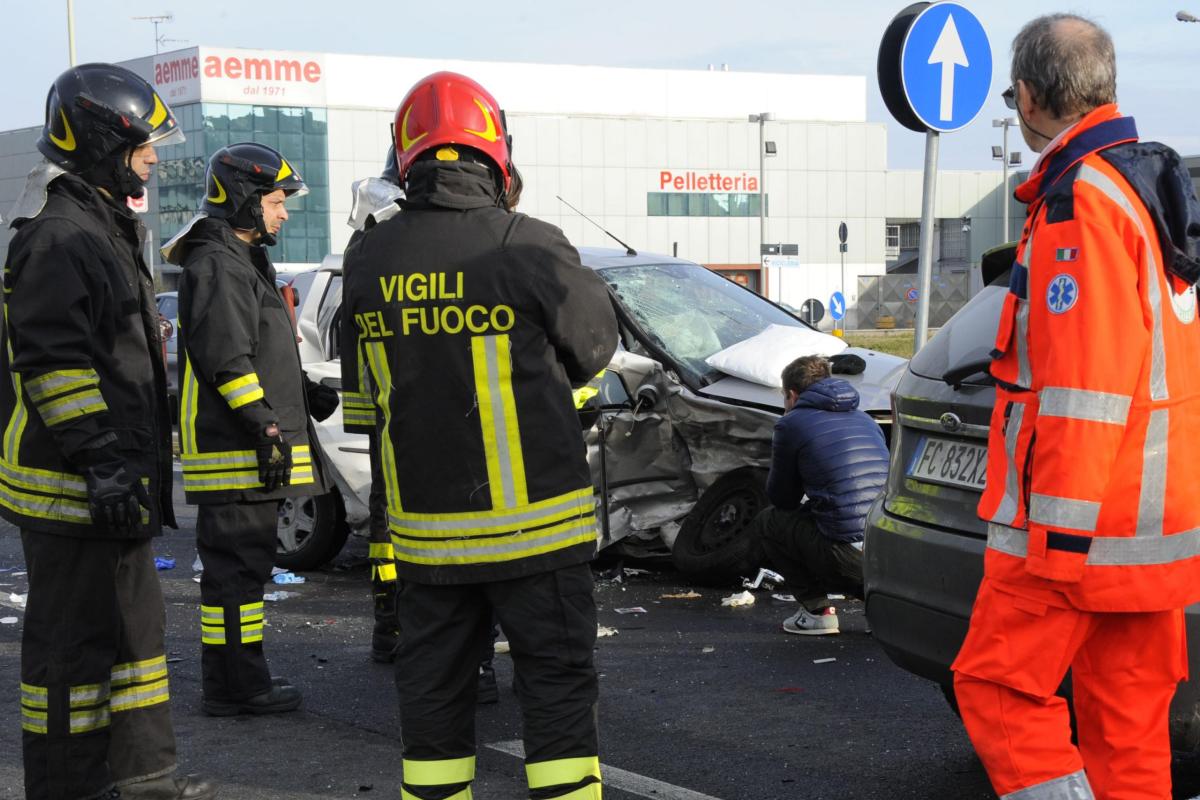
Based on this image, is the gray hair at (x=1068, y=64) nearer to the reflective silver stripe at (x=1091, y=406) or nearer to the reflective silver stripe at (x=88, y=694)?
the reflective silver stripe at (x=1091, y=406)

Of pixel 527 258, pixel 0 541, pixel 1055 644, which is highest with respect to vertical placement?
pixel 527 258

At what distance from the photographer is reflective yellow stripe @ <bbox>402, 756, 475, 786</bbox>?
329cm

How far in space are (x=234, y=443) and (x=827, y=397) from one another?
2466 mm

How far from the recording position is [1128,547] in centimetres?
293

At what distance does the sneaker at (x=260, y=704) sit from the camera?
17.2ft

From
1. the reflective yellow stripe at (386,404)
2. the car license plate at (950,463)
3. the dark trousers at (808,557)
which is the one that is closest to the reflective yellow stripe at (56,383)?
the reflective yellow stripe at (386,404)

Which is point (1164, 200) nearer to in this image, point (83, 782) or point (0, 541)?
point (83, 782)

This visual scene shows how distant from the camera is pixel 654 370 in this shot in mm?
7289

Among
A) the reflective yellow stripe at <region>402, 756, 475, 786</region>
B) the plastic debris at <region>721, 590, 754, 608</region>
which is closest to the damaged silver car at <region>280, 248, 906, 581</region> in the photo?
the plastic debris at <region>721, 590, 754, 608</region>

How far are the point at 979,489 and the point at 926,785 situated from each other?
1.02 metres

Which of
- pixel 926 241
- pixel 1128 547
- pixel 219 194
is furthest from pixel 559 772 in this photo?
pixel 926 241

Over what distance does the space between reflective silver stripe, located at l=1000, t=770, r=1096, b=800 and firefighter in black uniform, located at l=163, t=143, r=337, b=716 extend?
3.07 m

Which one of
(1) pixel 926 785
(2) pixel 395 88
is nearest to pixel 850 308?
(2) pixel 395 88

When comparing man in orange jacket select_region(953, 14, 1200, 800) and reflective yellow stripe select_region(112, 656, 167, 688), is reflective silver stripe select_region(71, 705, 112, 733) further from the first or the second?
man in orange jacket select_region(953, 14, 1200, 800)
